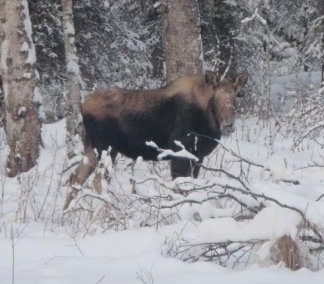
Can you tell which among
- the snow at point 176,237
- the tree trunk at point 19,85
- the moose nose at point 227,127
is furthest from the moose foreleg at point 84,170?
the snow at point 176,237

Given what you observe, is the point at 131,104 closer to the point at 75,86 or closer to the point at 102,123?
the point at 102,123

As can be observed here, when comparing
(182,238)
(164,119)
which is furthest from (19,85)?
(182,238)

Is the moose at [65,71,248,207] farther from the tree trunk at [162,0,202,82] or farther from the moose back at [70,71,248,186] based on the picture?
the tree trunk at [162,0,202,82]

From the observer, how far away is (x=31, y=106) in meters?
8.95

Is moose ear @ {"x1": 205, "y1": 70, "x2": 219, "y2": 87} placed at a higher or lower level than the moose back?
higher

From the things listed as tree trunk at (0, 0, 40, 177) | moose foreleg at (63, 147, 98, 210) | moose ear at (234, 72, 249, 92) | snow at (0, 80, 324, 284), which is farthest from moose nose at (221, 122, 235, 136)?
snow at (0, 80, 324, 284)

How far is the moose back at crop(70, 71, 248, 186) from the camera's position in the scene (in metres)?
8.03

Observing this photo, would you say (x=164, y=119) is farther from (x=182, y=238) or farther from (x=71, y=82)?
(x=182, y=238)

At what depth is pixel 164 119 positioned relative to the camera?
8258mm

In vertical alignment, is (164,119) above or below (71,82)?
below

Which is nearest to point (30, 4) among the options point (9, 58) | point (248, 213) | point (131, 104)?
Result: point (9, 58)

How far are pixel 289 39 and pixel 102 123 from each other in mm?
17761

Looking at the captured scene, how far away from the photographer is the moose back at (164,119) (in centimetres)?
803

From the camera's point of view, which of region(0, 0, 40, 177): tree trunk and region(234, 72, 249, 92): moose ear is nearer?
region(234, 72, 249, 92): moose ear
